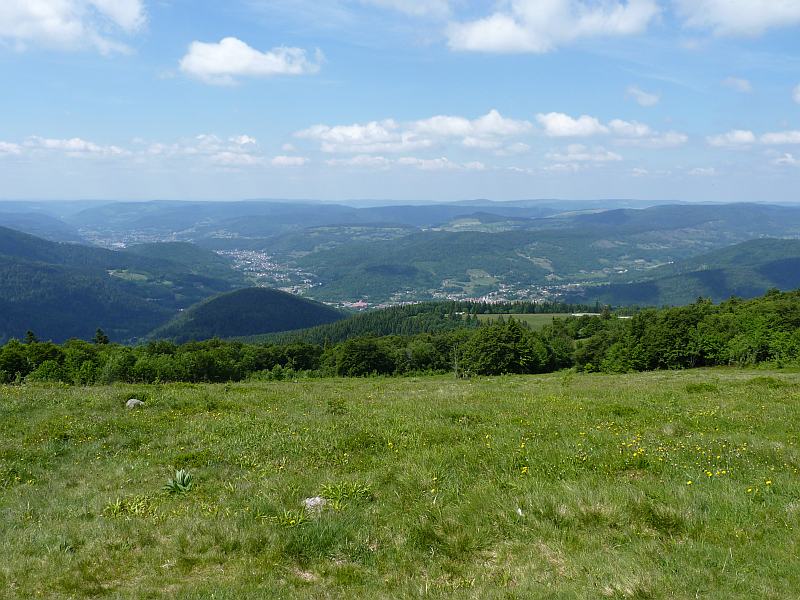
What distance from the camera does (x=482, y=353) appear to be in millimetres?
95875

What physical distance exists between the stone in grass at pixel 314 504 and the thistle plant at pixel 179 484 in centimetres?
294

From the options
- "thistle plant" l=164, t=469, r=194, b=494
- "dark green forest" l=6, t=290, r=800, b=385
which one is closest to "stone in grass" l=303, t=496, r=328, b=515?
"thistle plant" l=164, t=469, r=194, b=494

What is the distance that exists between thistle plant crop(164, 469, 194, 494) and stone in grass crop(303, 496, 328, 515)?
9.65ft

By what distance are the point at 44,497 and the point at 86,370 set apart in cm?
6478

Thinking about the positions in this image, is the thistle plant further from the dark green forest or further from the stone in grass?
the dark green forest

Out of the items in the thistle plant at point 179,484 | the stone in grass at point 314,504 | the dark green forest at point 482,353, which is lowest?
the dark green forest at point 482,353

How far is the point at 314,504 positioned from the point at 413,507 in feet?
6.53

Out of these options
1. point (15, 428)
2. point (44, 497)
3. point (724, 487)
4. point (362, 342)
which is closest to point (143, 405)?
point (15, 428)

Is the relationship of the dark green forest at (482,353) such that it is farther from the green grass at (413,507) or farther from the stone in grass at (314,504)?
the stone in grass at (314,504)

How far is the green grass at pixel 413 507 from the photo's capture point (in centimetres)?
681

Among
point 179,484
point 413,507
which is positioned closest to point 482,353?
point 179,484

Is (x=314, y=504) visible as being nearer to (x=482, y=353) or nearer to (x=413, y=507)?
(x=413, y=507)

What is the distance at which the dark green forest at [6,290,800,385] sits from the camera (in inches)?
2692

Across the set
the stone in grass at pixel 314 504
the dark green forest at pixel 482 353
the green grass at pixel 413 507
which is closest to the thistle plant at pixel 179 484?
the green grass at pixel 413 507
